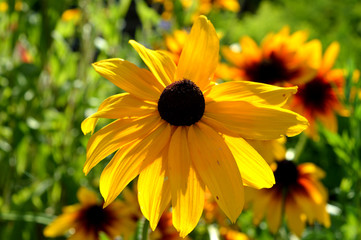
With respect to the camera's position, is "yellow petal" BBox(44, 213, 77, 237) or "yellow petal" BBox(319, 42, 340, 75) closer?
"yellow petal" BBox(44, 213, 77, 237)

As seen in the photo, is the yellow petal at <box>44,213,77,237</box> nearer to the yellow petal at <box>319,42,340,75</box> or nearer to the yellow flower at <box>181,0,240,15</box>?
the yellow petal at <box>319,42,340,75</box>

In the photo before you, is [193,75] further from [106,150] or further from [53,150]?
[53,150]

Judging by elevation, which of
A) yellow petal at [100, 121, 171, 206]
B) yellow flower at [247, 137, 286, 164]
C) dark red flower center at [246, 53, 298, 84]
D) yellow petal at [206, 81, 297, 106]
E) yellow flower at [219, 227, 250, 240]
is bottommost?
yellow flower at [219, 227, 250, 240]

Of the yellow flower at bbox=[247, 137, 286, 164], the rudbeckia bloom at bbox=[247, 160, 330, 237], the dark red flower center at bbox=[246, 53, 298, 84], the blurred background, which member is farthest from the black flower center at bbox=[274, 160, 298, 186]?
the yellow flower at bbox=[247, 137, 286, 164]

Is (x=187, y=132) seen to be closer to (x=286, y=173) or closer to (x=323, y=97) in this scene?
(x=286, y=173)

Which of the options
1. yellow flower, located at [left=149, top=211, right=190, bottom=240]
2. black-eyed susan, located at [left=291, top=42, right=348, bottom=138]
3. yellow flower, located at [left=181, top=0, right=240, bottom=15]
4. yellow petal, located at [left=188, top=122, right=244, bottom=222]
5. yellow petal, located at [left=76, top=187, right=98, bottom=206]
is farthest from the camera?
yellow flower, located at [left=181, top=0, right=240, bottom=15]

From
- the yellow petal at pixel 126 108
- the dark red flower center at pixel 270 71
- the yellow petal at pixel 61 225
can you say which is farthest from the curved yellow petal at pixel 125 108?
the dark red flower center at pixel 270 71

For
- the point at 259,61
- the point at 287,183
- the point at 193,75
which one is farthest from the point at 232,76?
the point at 193,75
